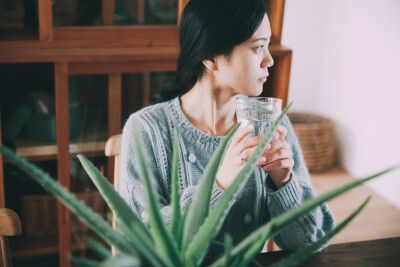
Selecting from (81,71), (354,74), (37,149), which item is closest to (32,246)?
(37,149)

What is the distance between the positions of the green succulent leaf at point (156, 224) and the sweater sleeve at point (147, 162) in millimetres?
632

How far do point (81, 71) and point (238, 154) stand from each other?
3.75ft

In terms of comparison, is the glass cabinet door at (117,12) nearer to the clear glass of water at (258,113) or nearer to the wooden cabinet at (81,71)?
the wooden cabinet at (81,71)

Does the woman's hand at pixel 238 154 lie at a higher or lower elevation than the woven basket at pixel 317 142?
higher

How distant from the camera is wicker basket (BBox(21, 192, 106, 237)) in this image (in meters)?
2.19

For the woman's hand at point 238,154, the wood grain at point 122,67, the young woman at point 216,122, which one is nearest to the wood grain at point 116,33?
the wood grain at point 122,67

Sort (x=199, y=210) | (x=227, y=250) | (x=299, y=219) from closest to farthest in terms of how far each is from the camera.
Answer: (x=227, y=250) < (x=199, y=210) < (x=299, y=219)

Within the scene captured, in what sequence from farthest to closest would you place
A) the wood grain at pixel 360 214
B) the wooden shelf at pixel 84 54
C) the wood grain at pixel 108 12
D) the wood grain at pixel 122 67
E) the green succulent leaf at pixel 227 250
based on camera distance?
the wood grain at pixel 360 214 < the wood grain at pixel 108 12 < the wood grain at pixel 122 67 < the wooden shelf at pixel 84 54 < the green succulent leaf at pixel 227 250

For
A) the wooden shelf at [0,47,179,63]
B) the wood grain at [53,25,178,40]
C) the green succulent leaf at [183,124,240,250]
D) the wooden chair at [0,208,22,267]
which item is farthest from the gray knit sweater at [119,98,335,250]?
the wood grain at [53,25,178,40]

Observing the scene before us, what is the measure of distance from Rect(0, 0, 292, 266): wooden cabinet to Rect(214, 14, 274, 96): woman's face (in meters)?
0.75

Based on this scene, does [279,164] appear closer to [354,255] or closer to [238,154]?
[238,154]

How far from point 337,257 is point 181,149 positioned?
54cm

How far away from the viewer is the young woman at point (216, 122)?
4.08 ft

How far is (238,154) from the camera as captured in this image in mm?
1040
